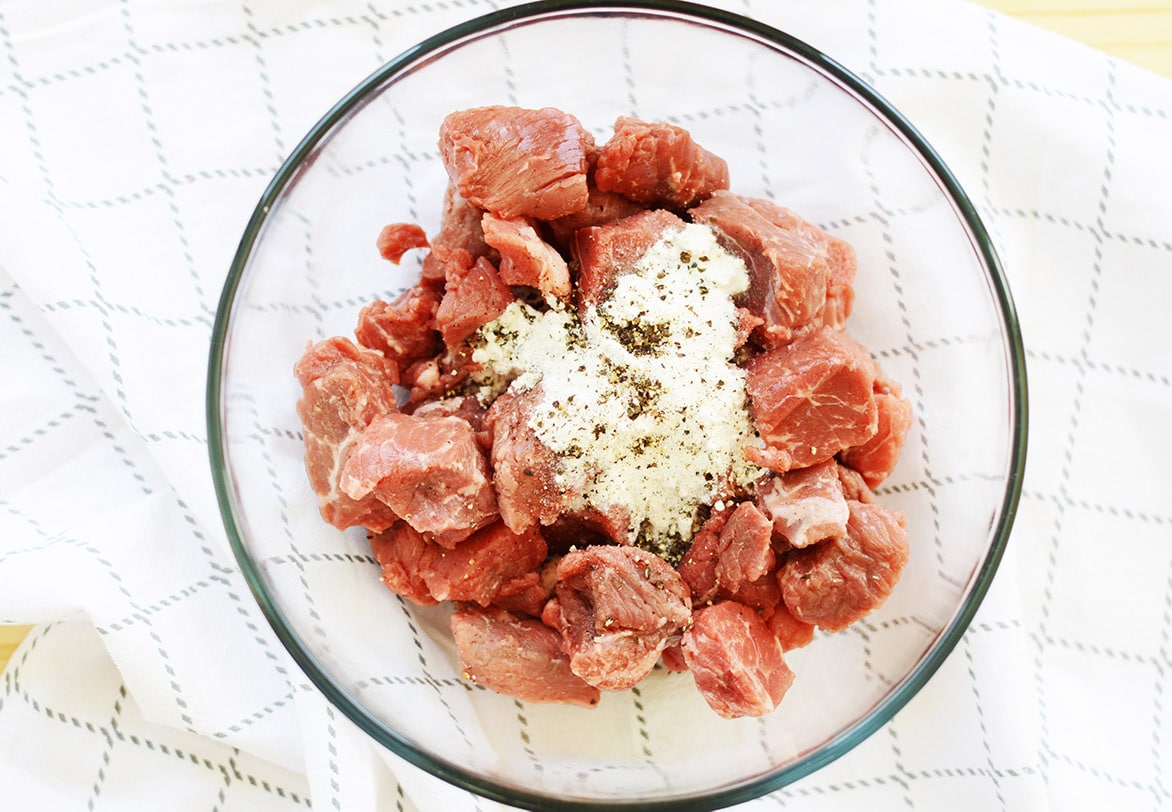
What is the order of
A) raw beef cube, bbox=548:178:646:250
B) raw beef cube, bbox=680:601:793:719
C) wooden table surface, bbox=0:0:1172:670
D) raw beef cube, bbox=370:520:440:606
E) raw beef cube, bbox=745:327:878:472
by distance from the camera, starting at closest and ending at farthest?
raw beef cube, bbox=680:601:793:719 < raw beef cube, bbox=745:327:878:472 < raw beef cube, bbox=370:520:440:606 < raw beef cube, bbox=548:178:646:250 < wooden table surface, bbox=0:0:1172:670

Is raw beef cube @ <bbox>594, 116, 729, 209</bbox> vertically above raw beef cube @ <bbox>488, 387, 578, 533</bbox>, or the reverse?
raw beef cube @ <bbox>594, 116, 729, 209</bbox>

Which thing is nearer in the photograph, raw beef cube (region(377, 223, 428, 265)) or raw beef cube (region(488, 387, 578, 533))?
raw beef cube (region(488, 387, 578, 533))

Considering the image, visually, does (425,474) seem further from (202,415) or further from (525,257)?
(202,415)

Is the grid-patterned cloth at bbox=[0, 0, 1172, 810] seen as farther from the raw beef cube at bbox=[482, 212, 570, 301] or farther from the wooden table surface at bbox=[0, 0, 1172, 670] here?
the raw beef cube at bbox=[482, 212, 570, 301]

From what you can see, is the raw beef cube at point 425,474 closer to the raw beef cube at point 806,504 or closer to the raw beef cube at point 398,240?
the raw beef cube at point 398,240

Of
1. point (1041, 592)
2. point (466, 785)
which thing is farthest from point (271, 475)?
point (1041, 592)

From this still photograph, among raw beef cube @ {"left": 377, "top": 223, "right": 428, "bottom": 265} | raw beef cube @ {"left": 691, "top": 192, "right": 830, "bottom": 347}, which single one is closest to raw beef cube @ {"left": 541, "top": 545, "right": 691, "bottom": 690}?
raw beef cube @ {"left": 691, "top": 192, "right": 830, "bottom": 347}

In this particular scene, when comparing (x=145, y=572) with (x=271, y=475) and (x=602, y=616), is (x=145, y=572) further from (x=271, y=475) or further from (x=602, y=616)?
(x=602, y=616)
